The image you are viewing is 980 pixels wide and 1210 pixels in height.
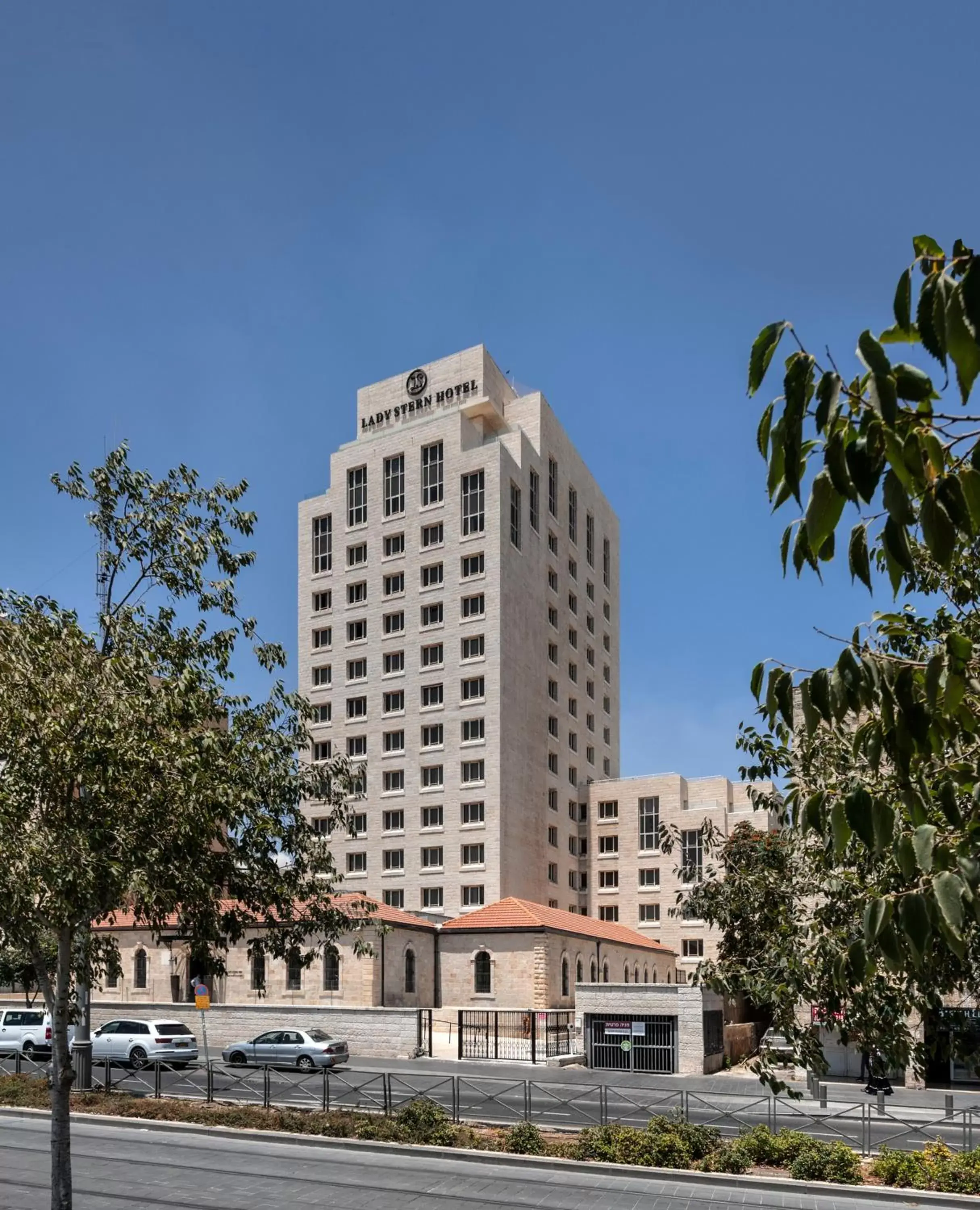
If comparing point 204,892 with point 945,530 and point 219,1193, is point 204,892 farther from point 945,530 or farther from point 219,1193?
point 945,530

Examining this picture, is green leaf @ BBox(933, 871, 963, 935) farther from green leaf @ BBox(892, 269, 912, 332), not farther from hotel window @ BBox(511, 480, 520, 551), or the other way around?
hotel window @ BBox(511, 480, 520, 551)

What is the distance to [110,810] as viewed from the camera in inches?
595

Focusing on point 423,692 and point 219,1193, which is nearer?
point 219,1193

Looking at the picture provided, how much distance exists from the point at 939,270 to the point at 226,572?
15.8 meters

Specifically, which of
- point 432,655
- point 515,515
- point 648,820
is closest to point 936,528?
point 432,655

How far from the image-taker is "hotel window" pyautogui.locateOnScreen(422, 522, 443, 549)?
76.2 meters

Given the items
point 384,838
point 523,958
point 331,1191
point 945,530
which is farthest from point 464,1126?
point 384,838

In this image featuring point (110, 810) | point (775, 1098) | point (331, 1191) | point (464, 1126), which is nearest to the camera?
point (110, 810)

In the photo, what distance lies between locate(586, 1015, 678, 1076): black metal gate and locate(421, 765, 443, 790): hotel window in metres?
30.5

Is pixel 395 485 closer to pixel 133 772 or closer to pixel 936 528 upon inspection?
pixel 133 772

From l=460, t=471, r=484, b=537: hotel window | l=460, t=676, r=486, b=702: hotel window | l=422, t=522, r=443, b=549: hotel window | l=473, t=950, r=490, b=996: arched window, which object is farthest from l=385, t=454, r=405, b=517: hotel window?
l=473, t=950, r=490, b=996: arched window

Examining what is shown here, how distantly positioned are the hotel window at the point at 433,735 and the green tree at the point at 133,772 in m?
54.1

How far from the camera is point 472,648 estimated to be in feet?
241

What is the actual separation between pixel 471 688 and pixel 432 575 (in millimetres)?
8498
